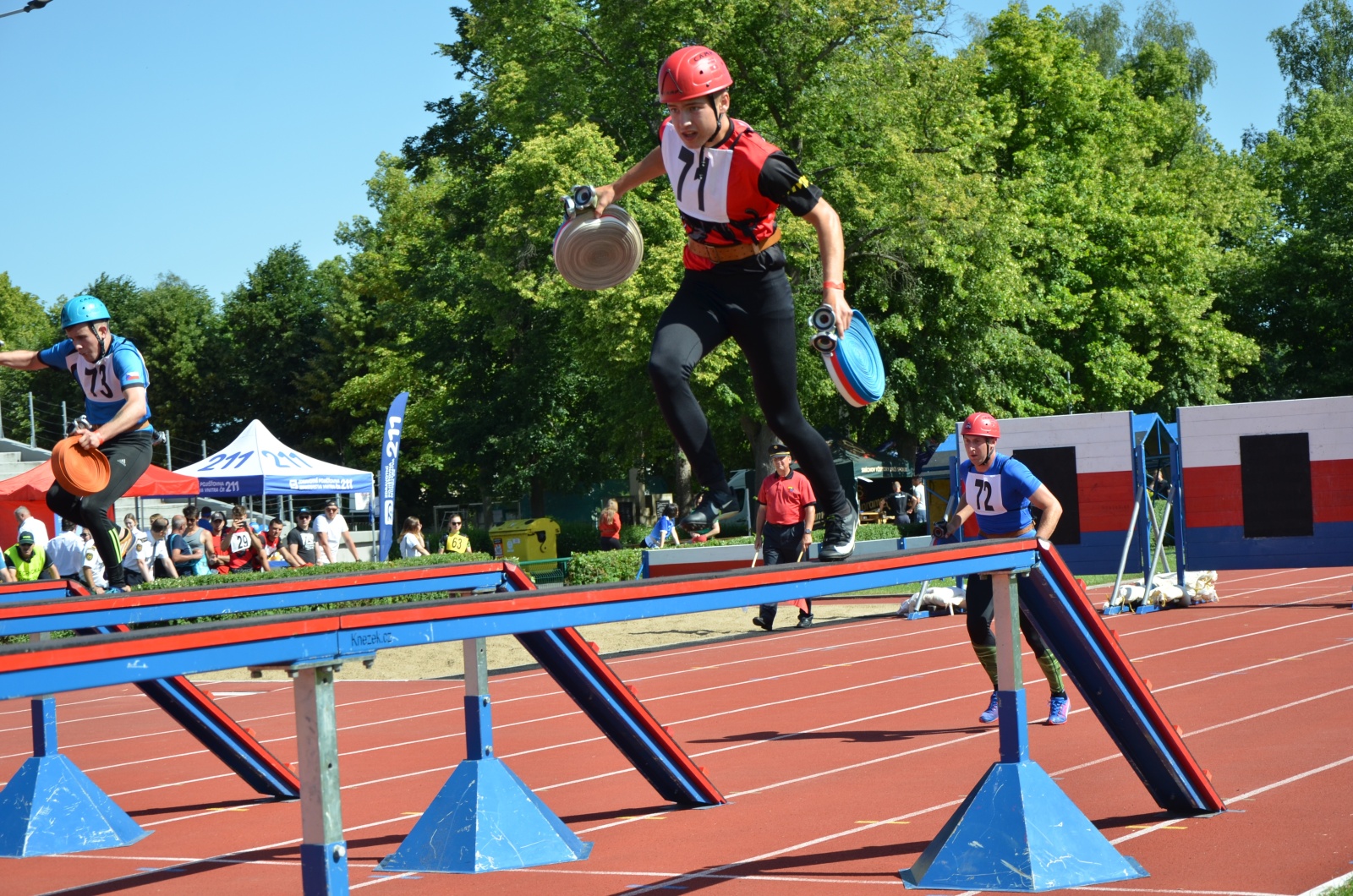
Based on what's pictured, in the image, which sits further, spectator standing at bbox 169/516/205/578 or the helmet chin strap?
spectator standing at bbox 169/516/205/578

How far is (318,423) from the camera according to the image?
5994 cm

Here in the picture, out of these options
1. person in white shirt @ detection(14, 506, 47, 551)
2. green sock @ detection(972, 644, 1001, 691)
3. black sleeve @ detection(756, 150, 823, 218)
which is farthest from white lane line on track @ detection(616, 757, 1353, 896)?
person in white shirt @ detection(14, 506, 47, 551)

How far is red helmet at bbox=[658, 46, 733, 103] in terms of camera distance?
5129 millimetres

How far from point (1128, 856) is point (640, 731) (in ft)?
8.93

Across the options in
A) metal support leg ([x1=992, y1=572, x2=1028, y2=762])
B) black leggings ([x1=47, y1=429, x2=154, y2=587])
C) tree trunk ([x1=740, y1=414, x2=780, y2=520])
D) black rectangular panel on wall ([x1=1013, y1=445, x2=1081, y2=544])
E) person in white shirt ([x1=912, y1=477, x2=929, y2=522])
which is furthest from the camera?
tree trunk ([x1=740, y1=414, x2=780, y2=520])

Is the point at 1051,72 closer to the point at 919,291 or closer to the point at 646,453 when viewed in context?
the point at 919,291

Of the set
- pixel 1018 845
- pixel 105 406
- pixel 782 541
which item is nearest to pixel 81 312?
pixel 105 406

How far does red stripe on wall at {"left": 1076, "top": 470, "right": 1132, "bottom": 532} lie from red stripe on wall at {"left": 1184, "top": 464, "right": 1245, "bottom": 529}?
114cm

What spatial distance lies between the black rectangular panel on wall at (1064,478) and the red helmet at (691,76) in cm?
1523

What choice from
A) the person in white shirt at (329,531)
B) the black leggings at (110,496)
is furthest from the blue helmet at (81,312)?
the person in white shirt at (329,531)

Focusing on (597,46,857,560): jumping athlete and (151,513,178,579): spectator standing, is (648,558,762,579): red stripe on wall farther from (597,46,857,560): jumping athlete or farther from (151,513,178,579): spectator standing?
(597,46,857,560): jumping athlete

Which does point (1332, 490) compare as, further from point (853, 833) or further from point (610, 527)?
point (853, 833)

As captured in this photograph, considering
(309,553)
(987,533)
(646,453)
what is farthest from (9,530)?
(987,533)

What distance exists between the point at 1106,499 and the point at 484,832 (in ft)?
47.3
